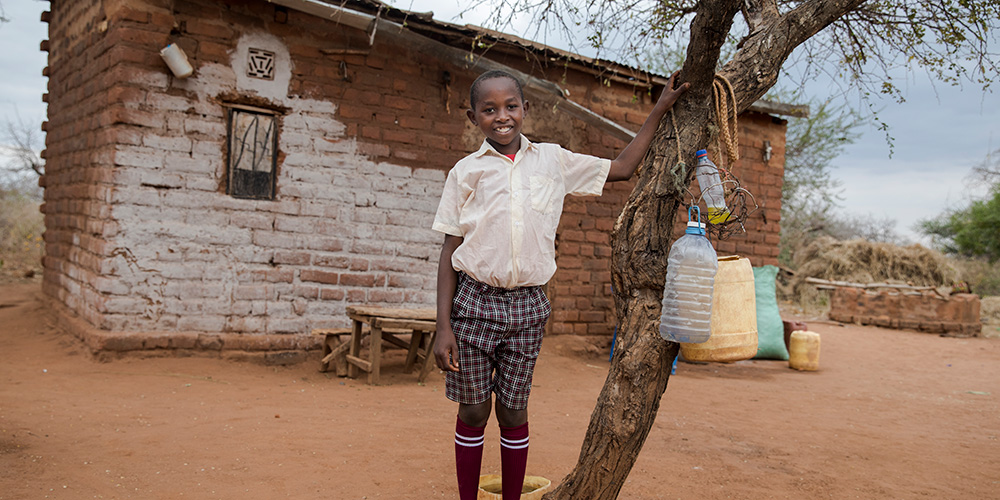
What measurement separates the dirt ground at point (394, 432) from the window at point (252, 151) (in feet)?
4.82

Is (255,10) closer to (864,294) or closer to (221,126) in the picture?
(221,126)

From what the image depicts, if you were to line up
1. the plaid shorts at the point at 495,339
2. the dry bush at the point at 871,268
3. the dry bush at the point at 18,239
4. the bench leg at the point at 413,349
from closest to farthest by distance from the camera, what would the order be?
1. the plaid shorts at the point at 495,339
2. the bench leg at the point at 413,349
3. the dry bush at the point at 18,239
4. the dry bush at the point at 871,268

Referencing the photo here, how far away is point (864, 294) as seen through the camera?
12992mm

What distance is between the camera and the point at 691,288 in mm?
2125

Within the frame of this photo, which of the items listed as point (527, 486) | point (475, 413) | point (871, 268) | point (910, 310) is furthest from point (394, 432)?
point (871, 268)

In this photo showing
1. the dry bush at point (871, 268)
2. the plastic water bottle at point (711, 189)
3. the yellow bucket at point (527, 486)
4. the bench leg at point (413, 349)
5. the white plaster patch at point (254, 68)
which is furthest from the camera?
the dry bush at point (871, 268)

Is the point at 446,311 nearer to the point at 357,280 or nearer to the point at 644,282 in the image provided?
the point at 644,282

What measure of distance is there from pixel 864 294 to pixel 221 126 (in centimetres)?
1205

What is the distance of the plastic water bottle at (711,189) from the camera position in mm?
2195

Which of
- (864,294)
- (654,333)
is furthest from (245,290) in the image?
(864,294)

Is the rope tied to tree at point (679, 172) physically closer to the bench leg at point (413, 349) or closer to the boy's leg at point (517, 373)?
the boy's leg at point (517, 373)

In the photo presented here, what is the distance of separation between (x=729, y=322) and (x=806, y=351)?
6.36m

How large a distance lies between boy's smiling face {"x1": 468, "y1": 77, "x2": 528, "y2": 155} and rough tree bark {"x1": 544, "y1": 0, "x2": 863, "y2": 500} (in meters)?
0.50

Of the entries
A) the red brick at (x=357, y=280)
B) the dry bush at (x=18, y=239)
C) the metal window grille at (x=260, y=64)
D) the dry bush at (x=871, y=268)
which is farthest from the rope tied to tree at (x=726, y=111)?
the dry bush at (x=871, y=268)
